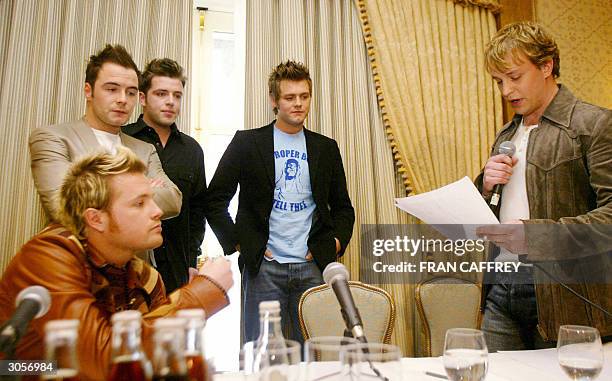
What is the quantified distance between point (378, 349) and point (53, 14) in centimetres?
281

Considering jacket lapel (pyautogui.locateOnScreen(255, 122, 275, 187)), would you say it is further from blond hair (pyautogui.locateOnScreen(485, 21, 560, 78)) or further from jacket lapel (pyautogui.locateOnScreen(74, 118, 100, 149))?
blond hair (pyautogui.locateOnScreen(485, 21, 560, 78))

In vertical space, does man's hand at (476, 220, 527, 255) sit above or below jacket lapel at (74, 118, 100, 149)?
below

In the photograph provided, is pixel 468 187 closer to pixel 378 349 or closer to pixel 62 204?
pixel 378 349

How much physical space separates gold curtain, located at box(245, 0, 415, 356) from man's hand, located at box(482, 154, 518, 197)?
1349mm

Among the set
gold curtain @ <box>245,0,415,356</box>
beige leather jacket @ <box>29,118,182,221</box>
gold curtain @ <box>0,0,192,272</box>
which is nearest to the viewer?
beige leather jacket @ <box>29,118,182,221</box>

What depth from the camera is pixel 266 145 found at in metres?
2.58

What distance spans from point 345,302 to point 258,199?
1.64 meters

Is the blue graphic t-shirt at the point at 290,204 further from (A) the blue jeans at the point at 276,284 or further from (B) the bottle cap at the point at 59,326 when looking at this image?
(B) the bottle cap at the point at 59,326

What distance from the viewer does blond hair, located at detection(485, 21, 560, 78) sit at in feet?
5.76

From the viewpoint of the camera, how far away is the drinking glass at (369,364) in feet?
2.34

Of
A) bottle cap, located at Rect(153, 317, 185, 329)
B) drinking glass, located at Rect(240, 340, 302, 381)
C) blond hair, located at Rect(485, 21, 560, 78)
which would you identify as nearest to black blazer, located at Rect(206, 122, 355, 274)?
blond hair, located at Rect(485, 21, 560, 78)

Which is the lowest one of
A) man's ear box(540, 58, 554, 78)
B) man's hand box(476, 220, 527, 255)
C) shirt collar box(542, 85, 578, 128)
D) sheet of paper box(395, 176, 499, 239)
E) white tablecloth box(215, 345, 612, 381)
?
white tablecloth box(215, 345, 612, 381)

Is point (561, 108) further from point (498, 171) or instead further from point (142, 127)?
point (142, 127)

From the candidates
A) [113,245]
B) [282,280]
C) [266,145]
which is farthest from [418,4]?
[113,245]
